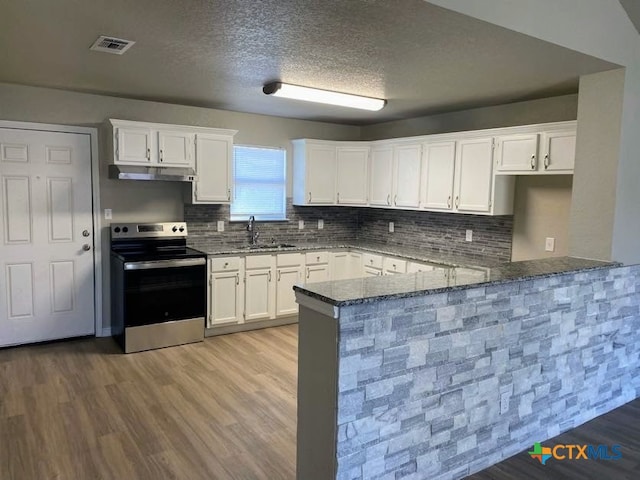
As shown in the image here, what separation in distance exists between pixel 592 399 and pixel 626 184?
4.96 feet

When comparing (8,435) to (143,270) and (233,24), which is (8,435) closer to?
(143,270)

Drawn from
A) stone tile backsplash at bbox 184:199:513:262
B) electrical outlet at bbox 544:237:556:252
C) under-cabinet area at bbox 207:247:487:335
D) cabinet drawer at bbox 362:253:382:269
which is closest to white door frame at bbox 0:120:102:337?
stone tile backsplash at bbox 184:199:513:262

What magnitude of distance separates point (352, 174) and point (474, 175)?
5.56 ft

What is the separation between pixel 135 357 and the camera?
4238 mm

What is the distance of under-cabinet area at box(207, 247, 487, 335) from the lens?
481cm

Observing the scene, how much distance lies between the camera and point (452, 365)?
2381 mm

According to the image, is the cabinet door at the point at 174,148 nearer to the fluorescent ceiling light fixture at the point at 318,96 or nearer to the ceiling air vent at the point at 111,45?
the fluorescent ceiling light fixture at the point at 318,96

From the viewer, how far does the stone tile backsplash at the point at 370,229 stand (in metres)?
4.83

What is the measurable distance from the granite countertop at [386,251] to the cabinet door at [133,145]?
113 cm

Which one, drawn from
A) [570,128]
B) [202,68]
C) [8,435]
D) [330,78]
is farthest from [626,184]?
[8,435]

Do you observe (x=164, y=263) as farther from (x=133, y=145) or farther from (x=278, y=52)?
(x=278, y=52)

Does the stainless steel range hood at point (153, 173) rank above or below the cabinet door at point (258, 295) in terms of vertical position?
above

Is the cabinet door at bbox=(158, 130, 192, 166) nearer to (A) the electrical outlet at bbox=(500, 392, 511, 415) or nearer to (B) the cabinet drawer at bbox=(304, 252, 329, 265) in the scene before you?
(B) the cabinet drawer at bbox=(304, 252, 329, 265)

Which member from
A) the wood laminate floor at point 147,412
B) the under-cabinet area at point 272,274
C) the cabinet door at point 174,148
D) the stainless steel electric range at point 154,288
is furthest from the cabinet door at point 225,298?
the cabinet door at point 174,148
